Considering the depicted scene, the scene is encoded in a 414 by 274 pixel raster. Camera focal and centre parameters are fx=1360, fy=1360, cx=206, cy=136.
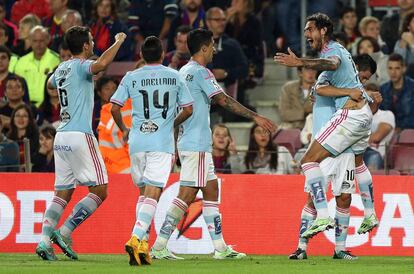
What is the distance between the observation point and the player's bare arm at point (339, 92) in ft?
48.3

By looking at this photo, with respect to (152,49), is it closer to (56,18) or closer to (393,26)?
(393,26)

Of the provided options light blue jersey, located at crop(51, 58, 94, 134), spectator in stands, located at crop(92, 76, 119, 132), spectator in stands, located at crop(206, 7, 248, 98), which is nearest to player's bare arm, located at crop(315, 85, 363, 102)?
light blue jersey, located at crop(51, 58, 94, 134)

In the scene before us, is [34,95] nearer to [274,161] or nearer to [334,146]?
[274,161]

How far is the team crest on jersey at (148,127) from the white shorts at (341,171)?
2.00 metres

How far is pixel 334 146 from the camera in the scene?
1473 centimetres

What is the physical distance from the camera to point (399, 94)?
20.0 meters

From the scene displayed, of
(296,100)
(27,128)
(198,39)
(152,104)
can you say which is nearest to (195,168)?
(152,104)

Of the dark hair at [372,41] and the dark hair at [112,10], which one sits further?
the dark hair at [112,10]

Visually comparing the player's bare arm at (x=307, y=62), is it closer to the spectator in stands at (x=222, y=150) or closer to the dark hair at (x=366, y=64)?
the dark hair at (x=366, y=64)

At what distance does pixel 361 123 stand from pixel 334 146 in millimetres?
409

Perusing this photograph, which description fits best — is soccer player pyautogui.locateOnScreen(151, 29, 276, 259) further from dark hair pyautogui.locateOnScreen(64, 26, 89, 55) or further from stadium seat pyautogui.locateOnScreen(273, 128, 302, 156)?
stadium seat pyautogui.locateOnScreen(273, 128, 302, 156)

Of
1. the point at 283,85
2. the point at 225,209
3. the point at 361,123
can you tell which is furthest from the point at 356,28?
the point at 361,123

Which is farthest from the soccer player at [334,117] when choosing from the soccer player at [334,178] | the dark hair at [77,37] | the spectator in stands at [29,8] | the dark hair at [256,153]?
the spectator in stands at [29,8]

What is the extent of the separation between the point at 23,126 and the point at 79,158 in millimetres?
4656
